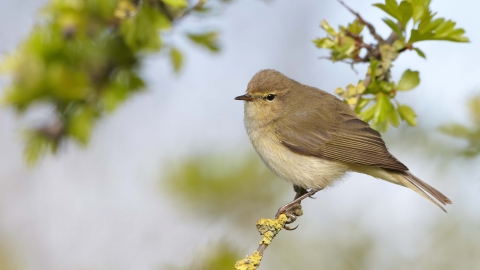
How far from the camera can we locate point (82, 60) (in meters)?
2.73

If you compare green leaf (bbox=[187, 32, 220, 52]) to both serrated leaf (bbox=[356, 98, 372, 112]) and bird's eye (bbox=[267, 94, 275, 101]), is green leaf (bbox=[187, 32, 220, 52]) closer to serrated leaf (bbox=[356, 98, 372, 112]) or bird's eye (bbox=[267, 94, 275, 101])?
bird's eye (bbox=[267, 94, 275, 101])

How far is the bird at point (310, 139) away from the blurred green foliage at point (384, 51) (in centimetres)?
47

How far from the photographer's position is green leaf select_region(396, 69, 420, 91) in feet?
9.14

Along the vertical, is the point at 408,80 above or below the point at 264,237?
above

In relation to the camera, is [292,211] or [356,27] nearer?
[356,27]

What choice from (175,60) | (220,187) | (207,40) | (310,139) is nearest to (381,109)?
(310,139)

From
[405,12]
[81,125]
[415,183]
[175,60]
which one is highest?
[175,60]

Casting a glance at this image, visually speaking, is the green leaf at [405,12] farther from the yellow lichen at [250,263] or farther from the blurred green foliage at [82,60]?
the yellow lichen at [250,263]

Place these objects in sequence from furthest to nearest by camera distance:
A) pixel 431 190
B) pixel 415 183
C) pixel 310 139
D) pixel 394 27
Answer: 1. pixel 310 139
2. pixel 415 183
3. pixel 431 190
4. pixel 394 27

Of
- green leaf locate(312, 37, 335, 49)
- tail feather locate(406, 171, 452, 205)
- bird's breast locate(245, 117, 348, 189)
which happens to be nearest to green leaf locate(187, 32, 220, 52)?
green leaf locate(312, 37, 335, 49)

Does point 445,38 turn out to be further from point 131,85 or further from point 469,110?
point 131,85

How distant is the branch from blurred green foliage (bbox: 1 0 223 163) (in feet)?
3.28

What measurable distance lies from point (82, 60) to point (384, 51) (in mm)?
1654

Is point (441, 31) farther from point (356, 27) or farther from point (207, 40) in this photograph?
point (207, 40)
